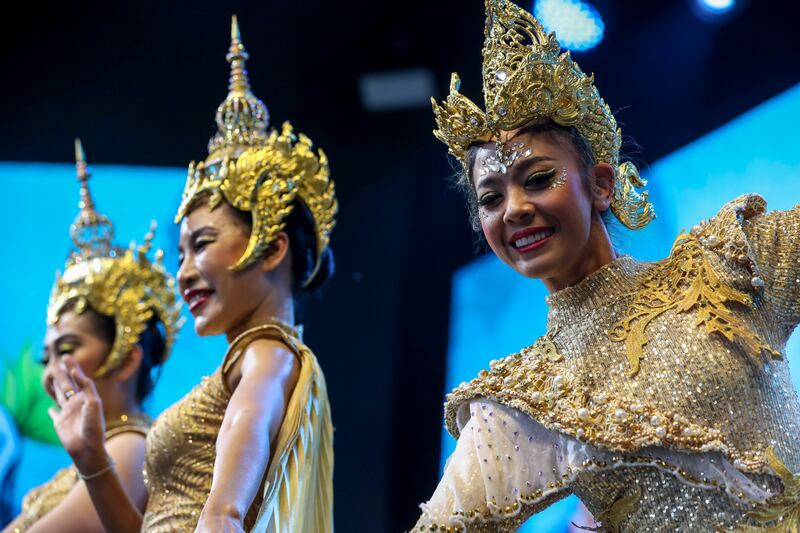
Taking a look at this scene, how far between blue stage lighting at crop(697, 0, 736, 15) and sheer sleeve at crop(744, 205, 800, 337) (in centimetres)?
120

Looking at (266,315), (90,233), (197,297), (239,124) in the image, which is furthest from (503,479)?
(90,233)

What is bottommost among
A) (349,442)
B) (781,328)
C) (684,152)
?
(781,328)

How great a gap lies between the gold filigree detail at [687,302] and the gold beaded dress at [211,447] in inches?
33.6

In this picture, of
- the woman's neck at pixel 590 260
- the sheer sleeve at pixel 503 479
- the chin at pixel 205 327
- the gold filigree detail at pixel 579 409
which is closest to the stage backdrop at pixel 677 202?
the woman's neck at pixel 590 260

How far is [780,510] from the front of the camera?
1.73 metres

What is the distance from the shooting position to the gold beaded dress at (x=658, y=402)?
69.2 inches

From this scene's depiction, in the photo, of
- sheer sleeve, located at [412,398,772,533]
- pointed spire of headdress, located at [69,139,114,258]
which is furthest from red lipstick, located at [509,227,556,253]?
pointed spire of headdress, located at [69,139,114,258]

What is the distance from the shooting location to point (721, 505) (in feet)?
5.77

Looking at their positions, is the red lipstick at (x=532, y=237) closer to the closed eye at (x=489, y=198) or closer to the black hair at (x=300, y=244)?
the closed eye at (x=489, y=198)

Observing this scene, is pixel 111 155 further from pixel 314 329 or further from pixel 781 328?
pixel 781 328

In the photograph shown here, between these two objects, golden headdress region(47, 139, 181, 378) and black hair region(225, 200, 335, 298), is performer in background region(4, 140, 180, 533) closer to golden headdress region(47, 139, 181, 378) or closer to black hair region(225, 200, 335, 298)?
golden headdress region(47, 139, 181, 378)

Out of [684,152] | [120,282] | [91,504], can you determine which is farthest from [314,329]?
[684,152]

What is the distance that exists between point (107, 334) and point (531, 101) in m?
1.83

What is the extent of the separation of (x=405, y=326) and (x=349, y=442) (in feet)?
1.39
